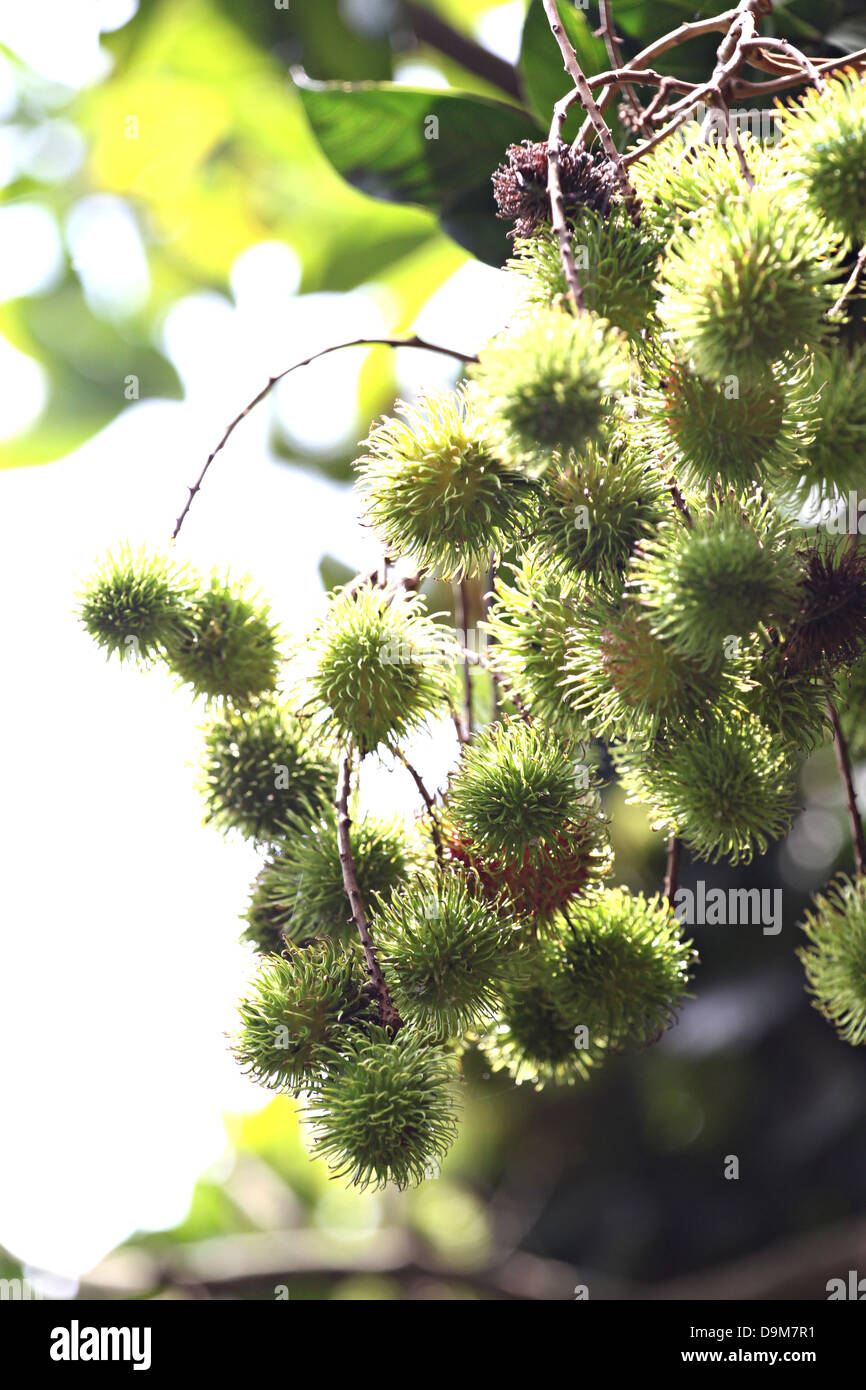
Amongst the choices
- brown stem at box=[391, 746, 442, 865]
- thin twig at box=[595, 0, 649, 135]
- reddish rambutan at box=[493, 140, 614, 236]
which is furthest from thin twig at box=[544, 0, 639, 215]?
brown stem at box=[391, 746, 442, 865]

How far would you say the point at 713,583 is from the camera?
0.69 metres

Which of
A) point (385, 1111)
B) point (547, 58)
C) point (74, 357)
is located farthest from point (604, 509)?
point (74, 357)

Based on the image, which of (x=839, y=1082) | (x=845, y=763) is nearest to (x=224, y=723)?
(x=845, y=763)

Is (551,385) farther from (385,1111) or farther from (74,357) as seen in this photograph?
(74,357)

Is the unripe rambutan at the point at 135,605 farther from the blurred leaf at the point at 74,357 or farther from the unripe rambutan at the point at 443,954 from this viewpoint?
the blurred leaf at the point at 74,357

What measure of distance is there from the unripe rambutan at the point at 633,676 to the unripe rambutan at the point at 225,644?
1.05 ft

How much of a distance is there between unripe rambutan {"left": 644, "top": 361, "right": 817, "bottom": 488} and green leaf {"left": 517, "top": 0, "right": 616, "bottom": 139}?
2.28 ft

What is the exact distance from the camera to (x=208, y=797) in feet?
3.48

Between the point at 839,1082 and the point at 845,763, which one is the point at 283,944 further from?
the point at 839,1082

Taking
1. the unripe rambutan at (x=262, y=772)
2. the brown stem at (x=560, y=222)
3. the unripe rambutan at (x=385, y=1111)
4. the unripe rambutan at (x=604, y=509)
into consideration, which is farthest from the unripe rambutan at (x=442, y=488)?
the unripe rambutan at (x=385, y=1111)

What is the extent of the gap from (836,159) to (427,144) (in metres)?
0.83

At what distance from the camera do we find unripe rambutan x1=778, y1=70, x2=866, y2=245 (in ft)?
2.12

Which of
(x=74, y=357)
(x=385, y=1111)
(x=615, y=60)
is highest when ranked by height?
(x=74, y=357)
